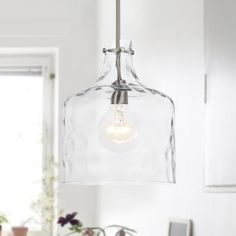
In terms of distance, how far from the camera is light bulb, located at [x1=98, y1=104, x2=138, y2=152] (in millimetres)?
1585

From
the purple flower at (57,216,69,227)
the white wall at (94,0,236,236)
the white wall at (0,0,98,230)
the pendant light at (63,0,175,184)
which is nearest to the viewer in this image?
the pendant light at (63,0,175,184)

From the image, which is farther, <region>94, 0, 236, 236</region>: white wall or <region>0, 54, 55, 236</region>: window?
<region>0, 54, 55, 236</region>: window

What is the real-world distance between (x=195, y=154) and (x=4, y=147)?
4.64 feet

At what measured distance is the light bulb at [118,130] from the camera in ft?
5.20

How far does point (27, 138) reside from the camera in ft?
10.9

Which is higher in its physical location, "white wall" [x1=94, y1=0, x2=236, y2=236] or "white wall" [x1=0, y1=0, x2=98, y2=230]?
"white wall" [x1=0, y1=0, x2=98, y2=230]

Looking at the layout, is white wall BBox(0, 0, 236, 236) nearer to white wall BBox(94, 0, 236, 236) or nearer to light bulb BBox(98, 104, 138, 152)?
white wall BBox(94, 0, 236, 236)

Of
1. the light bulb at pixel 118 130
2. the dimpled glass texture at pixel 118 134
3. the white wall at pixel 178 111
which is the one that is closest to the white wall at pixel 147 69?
the white wall at pixel 178 111

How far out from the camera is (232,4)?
1951 mm

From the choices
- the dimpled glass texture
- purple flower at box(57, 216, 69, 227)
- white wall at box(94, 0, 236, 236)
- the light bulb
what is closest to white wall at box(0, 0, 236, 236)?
white wall at box(94, 0, 236, 236)

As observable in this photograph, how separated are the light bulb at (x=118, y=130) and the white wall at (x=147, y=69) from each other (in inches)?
19.7

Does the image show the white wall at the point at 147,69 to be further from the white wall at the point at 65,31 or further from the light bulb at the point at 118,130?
the light bulb at the point at 118,130

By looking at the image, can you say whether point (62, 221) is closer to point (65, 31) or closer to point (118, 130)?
point (65, 31)

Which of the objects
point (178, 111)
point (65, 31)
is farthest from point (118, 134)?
point (65, 31)
